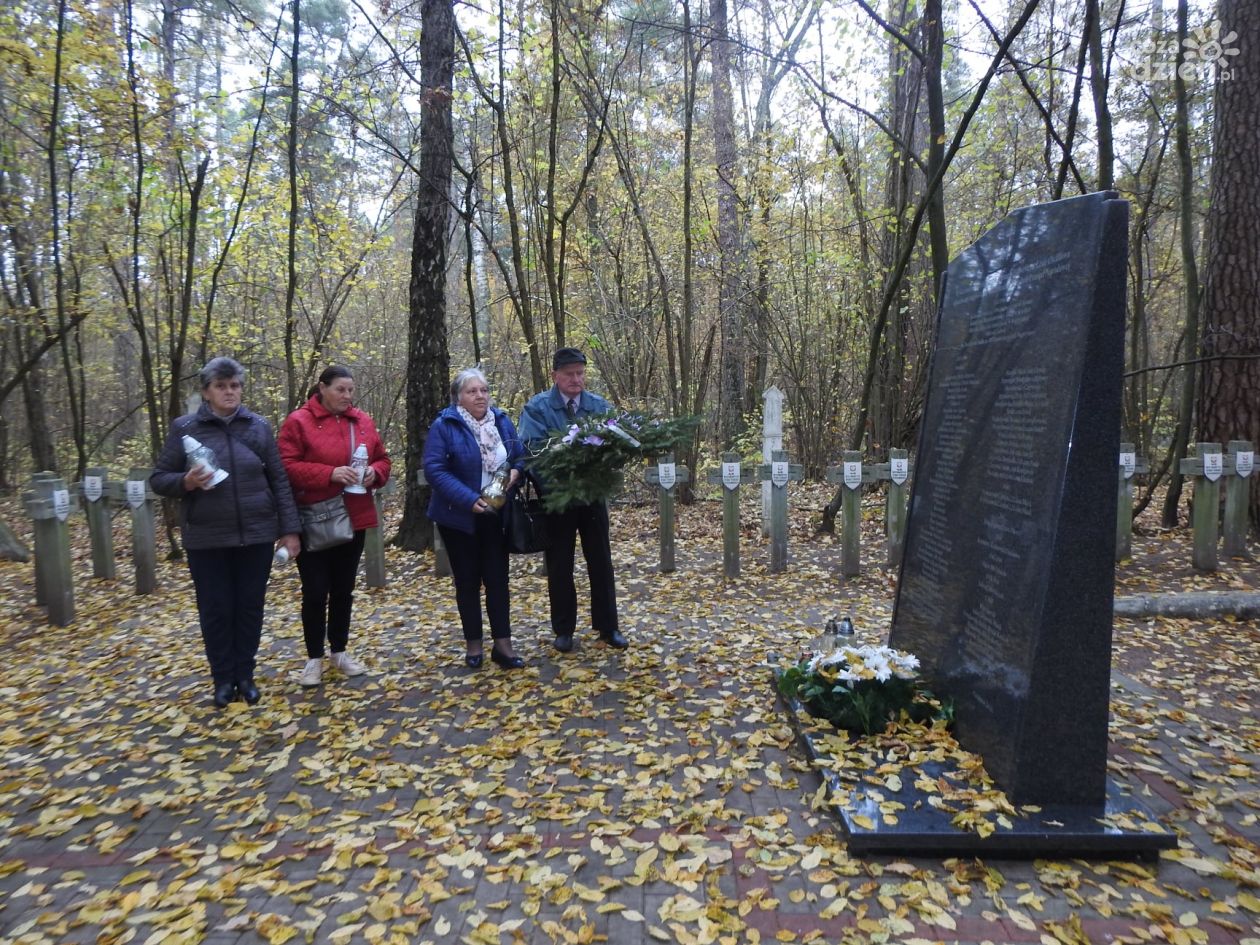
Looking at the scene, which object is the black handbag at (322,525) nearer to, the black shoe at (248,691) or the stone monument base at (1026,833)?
the black shoe at (248,691)

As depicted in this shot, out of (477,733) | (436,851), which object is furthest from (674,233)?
(436,851)

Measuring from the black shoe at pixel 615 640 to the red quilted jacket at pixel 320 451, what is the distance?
173 centimetres

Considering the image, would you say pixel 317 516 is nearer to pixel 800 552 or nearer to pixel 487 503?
pixel 487 503

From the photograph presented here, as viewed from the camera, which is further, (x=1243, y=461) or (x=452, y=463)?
(x=1243, y=461)

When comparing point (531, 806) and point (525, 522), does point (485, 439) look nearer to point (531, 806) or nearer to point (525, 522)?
point (525, 522)

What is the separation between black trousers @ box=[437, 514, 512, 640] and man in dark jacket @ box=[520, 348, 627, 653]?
348 millimetres

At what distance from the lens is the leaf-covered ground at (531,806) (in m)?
2.36

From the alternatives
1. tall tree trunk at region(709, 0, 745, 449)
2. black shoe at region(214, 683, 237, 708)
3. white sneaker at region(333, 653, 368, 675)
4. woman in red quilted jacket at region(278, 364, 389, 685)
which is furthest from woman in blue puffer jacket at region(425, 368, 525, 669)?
tall tree trunk at region(709, 0, 745, 449)

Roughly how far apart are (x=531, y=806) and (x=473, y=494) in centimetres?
179

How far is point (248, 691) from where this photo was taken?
4.21 m

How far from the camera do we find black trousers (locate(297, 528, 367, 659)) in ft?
14.2

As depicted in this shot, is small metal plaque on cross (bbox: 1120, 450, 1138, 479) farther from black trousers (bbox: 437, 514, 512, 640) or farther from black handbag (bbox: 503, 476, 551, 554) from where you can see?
black trousers (bbox: 437, 514, 512, 640)
